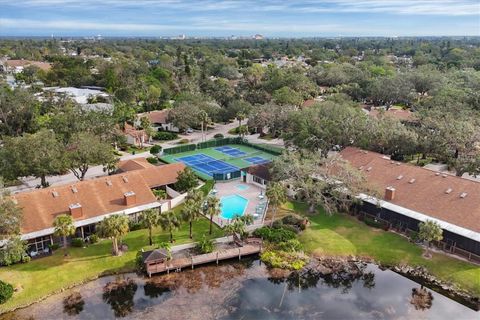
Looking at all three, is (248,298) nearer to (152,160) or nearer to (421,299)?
(421,299)

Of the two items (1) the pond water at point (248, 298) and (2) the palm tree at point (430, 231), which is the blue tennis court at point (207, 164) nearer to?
(1) the pond water at point (248, 298)

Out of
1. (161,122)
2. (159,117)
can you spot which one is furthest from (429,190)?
(159,117)

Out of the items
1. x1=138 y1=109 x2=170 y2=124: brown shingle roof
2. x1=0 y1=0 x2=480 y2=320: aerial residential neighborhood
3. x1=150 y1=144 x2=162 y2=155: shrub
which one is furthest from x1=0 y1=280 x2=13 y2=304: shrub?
x1=138 y1=109 x2=170 y2=124: brown shingle roof

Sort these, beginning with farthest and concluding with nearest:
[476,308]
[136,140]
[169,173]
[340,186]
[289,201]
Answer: [136,140]
[169,173]
[289,201]
[340,186]
[476,308]

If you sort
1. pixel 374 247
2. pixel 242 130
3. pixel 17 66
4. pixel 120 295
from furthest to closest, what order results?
pixel 17 66 < pixel 242 130 < pixel 374 247 < pixel 120 295

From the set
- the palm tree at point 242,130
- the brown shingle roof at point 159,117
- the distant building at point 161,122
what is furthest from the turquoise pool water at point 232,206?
the brown shingle roof at point 159,117

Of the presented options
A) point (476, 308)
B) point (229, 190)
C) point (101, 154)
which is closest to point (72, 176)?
point (101, 154)

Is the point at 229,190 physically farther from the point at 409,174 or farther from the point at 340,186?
the point at 409,174
